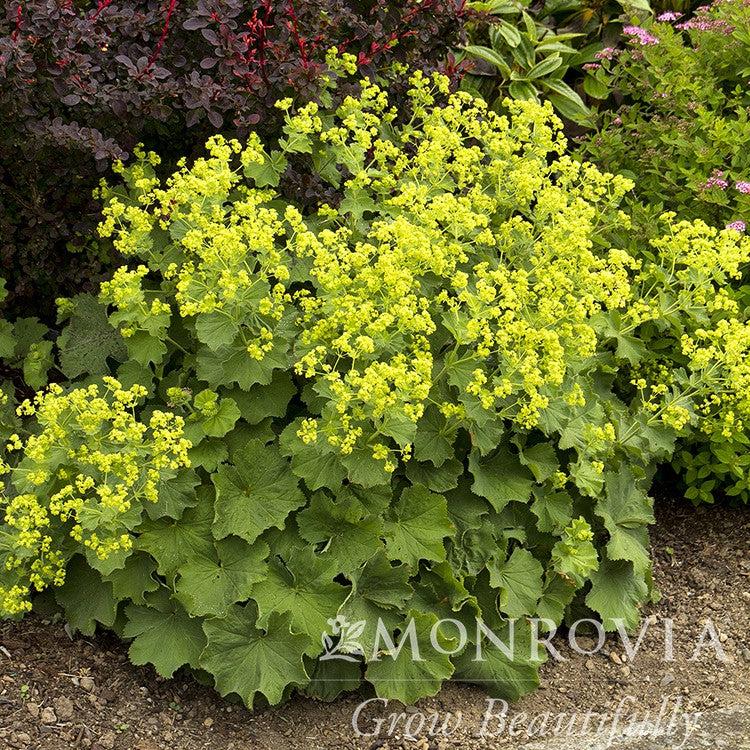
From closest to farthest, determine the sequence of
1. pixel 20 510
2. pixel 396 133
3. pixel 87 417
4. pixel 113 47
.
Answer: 1. pixel 87 417
2. pixel 20 510
3. pixel 113 47
4. pixel 396 133

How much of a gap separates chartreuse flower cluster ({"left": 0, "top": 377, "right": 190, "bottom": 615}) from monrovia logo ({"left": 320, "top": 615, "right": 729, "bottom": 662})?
2.55ft

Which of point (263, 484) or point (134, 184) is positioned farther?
point (134, 184)

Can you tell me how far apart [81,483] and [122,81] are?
1.58m

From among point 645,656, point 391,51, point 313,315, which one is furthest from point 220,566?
point 391,51

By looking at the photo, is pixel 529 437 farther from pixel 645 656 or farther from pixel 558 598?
pixel 645 656

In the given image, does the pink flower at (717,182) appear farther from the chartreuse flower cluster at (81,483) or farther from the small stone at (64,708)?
the small stone at (64,708)

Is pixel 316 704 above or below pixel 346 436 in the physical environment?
below

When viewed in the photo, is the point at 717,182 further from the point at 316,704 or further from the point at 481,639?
the point at 316,704

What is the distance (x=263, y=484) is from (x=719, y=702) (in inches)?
71.9

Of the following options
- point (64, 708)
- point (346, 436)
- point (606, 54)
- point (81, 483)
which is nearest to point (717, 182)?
point (606, 54)

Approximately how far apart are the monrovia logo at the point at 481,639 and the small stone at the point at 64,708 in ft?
2.83

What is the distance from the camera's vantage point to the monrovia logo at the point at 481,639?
11.9 ft

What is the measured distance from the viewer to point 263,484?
3.74 m

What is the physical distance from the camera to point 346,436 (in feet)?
11.6
